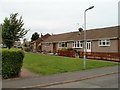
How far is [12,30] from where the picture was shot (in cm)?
2430

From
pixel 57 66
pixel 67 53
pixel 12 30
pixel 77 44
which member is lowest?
pixel 57 66

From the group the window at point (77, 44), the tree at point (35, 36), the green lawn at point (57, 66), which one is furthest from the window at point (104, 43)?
the tree at point (35, 36)

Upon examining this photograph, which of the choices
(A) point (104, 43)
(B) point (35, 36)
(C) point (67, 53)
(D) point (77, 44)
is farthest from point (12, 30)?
(B) point (35, 36)

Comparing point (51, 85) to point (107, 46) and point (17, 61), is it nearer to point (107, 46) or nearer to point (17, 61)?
point (17, 61)

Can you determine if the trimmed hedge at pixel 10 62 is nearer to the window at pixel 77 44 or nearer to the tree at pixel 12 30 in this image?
the tree at pixel 12 30

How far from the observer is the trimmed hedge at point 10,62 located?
8.48 meters

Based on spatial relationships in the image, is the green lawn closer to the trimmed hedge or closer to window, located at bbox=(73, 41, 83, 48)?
the trimmed hedge

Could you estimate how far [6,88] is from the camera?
683 centimetres

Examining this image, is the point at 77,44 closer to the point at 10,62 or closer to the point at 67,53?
the point at 67,53

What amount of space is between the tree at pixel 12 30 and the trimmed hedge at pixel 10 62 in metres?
15.5

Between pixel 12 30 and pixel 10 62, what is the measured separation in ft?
55.3

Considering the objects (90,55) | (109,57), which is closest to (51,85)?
(109,57)

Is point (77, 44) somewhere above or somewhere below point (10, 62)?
above

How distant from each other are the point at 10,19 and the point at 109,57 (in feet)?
59.1
